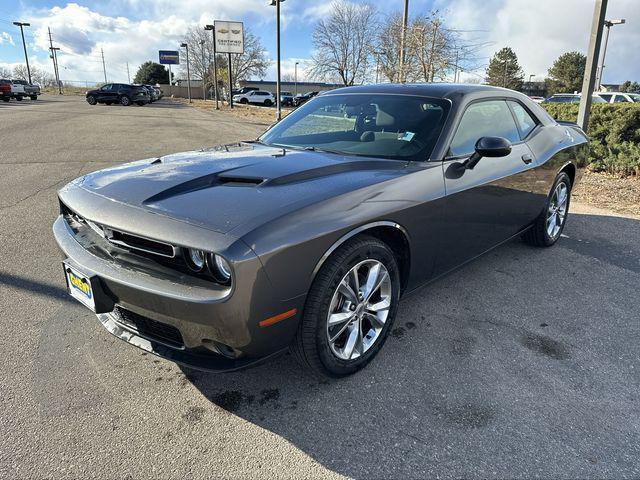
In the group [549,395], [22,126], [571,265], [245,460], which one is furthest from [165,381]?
[22,126]

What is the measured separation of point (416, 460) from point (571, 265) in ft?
10.1

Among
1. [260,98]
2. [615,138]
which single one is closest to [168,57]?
[260,98]

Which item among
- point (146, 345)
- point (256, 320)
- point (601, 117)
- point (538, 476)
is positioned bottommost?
point (538, 476)

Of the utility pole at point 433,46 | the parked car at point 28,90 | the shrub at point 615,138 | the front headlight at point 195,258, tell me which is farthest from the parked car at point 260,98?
the front headlight at point 195,258

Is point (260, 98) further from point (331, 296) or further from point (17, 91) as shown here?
point (331, 296)

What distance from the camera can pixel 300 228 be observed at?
2.05 meters

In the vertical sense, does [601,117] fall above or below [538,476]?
above

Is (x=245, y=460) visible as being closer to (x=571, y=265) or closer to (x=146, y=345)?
(x=146, y=345)

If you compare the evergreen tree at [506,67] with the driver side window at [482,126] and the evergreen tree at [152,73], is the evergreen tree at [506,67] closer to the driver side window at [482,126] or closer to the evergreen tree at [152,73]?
the evergreen tree at [152,73]

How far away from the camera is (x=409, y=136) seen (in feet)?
10.3

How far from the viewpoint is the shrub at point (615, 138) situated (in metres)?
8.09

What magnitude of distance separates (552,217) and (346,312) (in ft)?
10.5

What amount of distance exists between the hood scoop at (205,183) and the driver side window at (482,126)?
A: 1.39 m

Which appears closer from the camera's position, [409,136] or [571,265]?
[409,136]
